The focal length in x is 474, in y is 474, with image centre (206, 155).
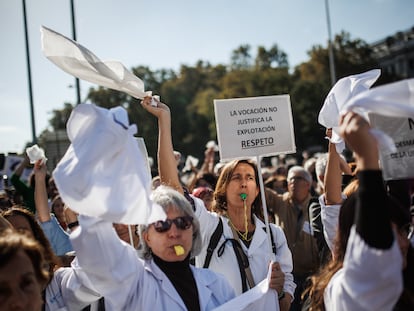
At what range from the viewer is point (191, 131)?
61.0 meters

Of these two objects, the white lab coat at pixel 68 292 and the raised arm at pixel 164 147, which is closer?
the white lab coat at pixel 68 292

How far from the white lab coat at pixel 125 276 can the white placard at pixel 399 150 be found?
1092 mm

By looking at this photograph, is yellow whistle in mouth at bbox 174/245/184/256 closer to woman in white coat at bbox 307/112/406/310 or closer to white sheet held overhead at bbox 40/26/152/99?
woman in white coat at bbox 307/112/406/310

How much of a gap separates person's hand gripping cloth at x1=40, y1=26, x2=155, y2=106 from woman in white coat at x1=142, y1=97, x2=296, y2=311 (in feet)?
1.35

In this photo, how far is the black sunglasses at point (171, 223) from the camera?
2.49 m

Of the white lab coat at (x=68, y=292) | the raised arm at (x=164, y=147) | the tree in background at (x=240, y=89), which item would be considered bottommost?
the white lab coat at (x=68, y=292)

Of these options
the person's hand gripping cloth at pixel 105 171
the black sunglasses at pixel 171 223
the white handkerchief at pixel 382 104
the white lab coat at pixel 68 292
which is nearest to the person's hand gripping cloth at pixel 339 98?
the white handkerchief at pixel 382 104

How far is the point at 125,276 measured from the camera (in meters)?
2.15

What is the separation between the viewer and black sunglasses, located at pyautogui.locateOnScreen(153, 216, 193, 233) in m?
2.49

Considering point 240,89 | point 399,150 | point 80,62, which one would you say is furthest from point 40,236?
point 240,89

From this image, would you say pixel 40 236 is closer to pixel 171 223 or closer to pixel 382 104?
pixel 171 223

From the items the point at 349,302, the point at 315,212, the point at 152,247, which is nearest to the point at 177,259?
the point at 152,247

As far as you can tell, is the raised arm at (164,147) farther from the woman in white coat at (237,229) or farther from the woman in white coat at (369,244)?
the woman in white coat at (369,244)

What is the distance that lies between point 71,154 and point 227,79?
56.8 metres
